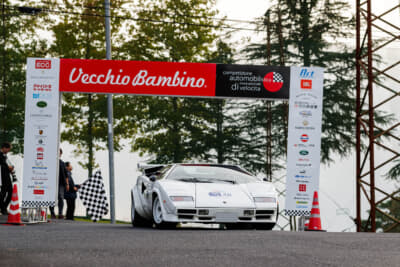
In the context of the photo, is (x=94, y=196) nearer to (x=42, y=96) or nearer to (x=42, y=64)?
(x=42, y=96)

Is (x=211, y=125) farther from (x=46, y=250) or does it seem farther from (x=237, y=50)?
(x=46, y=250)

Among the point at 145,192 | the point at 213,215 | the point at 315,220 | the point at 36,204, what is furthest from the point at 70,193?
the point at 213,215

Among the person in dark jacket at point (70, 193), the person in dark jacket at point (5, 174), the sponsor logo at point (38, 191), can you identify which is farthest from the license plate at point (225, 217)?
the person in dark jacket at point (70, 193)

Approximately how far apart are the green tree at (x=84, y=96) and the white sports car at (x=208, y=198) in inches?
668

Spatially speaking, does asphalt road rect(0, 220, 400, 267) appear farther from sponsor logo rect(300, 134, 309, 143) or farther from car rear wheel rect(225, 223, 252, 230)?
sponsor logo rect(300, 134, 309, 143)

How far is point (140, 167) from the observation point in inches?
516

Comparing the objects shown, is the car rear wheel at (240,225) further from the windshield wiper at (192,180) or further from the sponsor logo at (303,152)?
the sponsor logo at (303,152)

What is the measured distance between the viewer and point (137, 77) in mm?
15430

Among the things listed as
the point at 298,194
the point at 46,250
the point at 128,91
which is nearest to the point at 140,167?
the point at 128,91

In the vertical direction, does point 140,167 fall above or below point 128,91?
below

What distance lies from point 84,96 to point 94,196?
9810mm

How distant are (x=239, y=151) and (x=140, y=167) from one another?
54.7ft

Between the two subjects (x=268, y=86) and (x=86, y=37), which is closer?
(x=268, y=86)

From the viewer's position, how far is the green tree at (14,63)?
28219 millimetres
